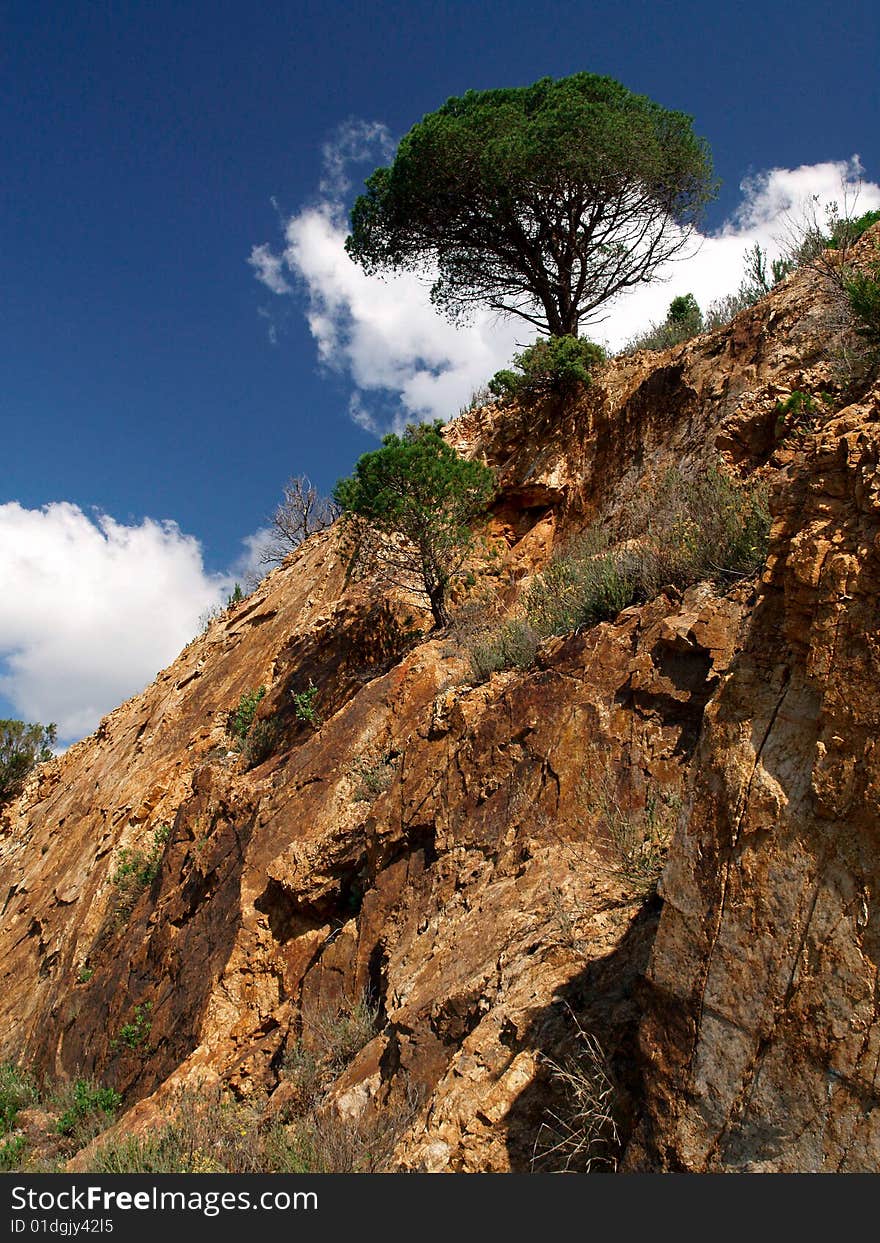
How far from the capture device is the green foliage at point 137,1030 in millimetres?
8023

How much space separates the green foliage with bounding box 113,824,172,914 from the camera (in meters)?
11.1

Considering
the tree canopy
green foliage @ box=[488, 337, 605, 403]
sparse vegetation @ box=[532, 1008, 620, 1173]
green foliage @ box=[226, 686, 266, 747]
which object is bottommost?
sparse vegetation @ box=[532, 1008, 620, 1173]

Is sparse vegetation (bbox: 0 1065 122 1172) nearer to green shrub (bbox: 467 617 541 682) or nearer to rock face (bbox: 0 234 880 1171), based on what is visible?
rock face (bbox: 0 234 880 1171)

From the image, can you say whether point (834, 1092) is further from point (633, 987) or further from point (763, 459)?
point (763, 459)

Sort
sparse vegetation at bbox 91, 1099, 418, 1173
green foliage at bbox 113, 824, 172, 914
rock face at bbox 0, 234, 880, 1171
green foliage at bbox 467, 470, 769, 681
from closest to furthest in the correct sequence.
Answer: rock face at bbox 0, 234, 880, 1171
sparse vegetation at bbox 91, 1099, 418, 1173
green foliage at bbox 467, 470, 769, 681
green foliage at bbox 113, 824, 172, 914

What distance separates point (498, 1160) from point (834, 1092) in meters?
1.56

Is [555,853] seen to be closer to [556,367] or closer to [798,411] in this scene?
[798,411]

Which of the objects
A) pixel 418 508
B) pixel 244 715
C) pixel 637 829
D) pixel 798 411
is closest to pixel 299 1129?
pixel 637 829

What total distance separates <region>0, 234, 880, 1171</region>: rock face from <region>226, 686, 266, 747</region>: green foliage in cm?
28

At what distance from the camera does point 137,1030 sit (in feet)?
26.6

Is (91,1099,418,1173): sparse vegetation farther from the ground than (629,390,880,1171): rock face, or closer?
closer

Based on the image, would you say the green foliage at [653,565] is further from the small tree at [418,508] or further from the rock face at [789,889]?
the rock face at [789,889]

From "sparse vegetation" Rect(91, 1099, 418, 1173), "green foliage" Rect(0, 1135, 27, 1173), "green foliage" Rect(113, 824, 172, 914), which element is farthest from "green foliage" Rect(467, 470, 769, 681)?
"green foliage" Rect(113, 824, 172, 914)

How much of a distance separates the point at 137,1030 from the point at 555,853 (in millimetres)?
5589
